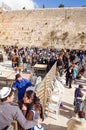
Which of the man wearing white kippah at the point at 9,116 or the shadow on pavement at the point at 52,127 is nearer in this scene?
the man wearing white kippah at the point at 9,116

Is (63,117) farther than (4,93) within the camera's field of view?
Yes

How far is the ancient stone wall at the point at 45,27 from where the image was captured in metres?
41.9

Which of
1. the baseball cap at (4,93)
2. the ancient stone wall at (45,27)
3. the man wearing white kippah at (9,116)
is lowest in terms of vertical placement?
the man wearing white kippah at (9,116)

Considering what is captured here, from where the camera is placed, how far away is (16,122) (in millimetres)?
3639

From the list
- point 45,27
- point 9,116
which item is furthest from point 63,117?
point 45,27

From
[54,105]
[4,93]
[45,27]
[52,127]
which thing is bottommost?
[52,127]

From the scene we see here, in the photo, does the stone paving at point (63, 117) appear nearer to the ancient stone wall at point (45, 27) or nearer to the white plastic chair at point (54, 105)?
the white plastic chair at point (54, 105)

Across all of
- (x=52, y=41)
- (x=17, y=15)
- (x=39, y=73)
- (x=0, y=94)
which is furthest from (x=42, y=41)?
(x=0, y=94)

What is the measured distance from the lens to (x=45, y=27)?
44.5 metres

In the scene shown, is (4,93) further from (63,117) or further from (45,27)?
(45,27)

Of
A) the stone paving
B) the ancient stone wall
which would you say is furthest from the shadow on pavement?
the ancient stone wall

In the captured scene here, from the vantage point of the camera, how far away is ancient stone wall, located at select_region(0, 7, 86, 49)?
41.9 m

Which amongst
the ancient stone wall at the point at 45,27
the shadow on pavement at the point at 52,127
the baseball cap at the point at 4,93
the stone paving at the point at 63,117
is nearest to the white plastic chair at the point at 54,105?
the stone paving at the point at 63,117

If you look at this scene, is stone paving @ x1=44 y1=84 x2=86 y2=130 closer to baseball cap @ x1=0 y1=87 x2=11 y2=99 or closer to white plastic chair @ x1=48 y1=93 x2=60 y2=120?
white plastic chair @ x1=48 y1=93 x2=60 y2=120
